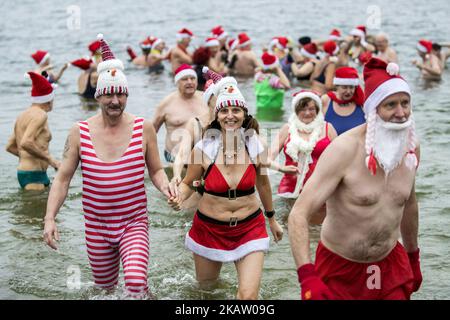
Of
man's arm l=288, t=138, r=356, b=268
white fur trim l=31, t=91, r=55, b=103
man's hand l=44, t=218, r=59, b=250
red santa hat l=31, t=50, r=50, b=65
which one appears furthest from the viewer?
red santa hat l=31, t=50, r=50, b=65

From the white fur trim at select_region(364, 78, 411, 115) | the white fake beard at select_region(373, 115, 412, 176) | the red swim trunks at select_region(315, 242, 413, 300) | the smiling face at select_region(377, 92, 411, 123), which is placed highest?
the white fur trim at select_region(364, 78, 411, 115)

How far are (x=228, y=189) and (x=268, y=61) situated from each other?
30.3ft

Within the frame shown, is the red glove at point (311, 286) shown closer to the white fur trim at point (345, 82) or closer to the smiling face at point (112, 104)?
the smiling face at point (112, 104)

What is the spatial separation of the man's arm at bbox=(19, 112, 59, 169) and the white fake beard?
5.70 meters

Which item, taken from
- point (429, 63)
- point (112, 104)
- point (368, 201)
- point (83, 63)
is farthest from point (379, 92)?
point (429, 63)

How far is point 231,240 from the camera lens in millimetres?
6293

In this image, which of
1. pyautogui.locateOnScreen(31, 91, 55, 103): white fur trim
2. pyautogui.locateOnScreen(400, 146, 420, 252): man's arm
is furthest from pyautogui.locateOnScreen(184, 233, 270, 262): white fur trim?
pyautogui.locateOnScreen(31, 91, 55, 103): white fur trim

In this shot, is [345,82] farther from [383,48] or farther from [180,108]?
[383,48]

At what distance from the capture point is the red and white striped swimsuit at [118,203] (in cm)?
593

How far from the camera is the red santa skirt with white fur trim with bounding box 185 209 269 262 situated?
6219 mm

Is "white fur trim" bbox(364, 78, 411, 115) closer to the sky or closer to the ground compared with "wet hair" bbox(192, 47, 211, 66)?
closer to the sky

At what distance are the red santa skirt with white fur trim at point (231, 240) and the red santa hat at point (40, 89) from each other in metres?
4.10

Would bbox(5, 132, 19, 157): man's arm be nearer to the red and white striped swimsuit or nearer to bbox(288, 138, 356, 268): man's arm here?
the red and white striped swimsuit
